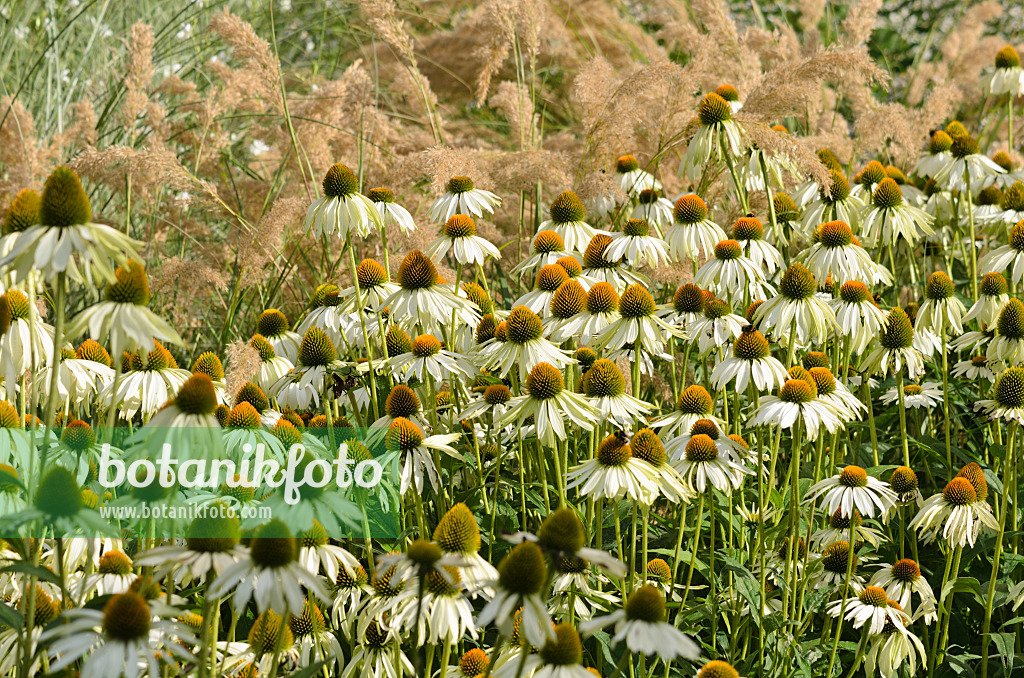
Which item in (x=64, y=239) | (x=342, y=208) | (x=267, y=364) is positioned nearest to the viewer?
(x=64, y=239)

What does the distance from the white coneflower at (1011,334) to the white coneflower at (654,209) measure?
1.23 m

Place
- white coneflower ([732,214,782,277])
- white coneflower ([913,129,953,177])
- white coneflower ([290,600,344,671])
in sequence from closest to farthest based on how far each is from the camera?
white coneflower ([290,600,344,671]), white coneflower ([732,214,782,277]), white coneflower ([913,129,953,177])

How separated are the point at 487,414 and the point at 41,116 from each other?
3.98 m

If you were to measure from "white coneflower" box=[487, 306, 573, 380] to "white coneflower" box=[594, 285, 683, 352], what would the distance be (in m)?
0.12

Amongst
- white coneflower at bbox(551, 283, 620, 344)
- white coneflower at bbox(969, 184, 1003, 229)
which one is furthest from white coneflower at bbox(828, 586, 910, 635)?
white coneflower at bbox(969, 184, 1003, 229)

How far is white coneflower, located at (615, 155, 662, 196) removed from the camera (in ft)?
Answer: 11.3

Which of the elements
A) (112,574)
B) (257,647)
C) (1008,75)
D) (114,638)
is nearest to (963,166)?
(1008,75)

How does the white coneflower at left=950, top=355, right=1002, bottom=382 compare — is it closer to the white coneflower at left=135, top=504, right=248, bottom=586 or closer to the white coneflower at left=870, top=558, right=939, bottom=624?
the white coneflower at left=870, top=558, right=939, bottom=624

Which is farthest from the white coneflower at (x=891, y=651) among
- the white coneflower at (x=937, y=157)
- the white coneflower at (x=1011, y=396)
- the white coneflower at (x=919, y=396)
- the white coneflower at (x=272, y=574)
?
the white coneflower at (x=937, y=157)

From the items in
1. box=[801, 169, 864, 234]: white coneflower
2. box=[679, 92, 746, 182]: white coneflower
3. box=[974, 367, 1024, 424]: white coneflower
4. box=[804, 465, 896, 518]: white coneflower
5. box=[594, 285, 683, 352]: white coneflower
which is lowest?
box=[804, 465, 896, 518]: white coneflower

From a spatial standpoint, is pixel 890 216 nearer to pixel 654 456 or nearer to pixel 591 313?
pixel 591 313

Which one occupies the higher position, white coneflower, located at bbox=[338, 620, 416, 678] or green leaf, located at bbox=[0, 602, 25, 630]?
green leaf, located at bbox=[0, 602, 25, 630]

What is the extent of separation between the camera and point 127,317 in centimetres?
128

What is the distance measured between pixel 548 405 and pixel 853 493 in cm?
87
